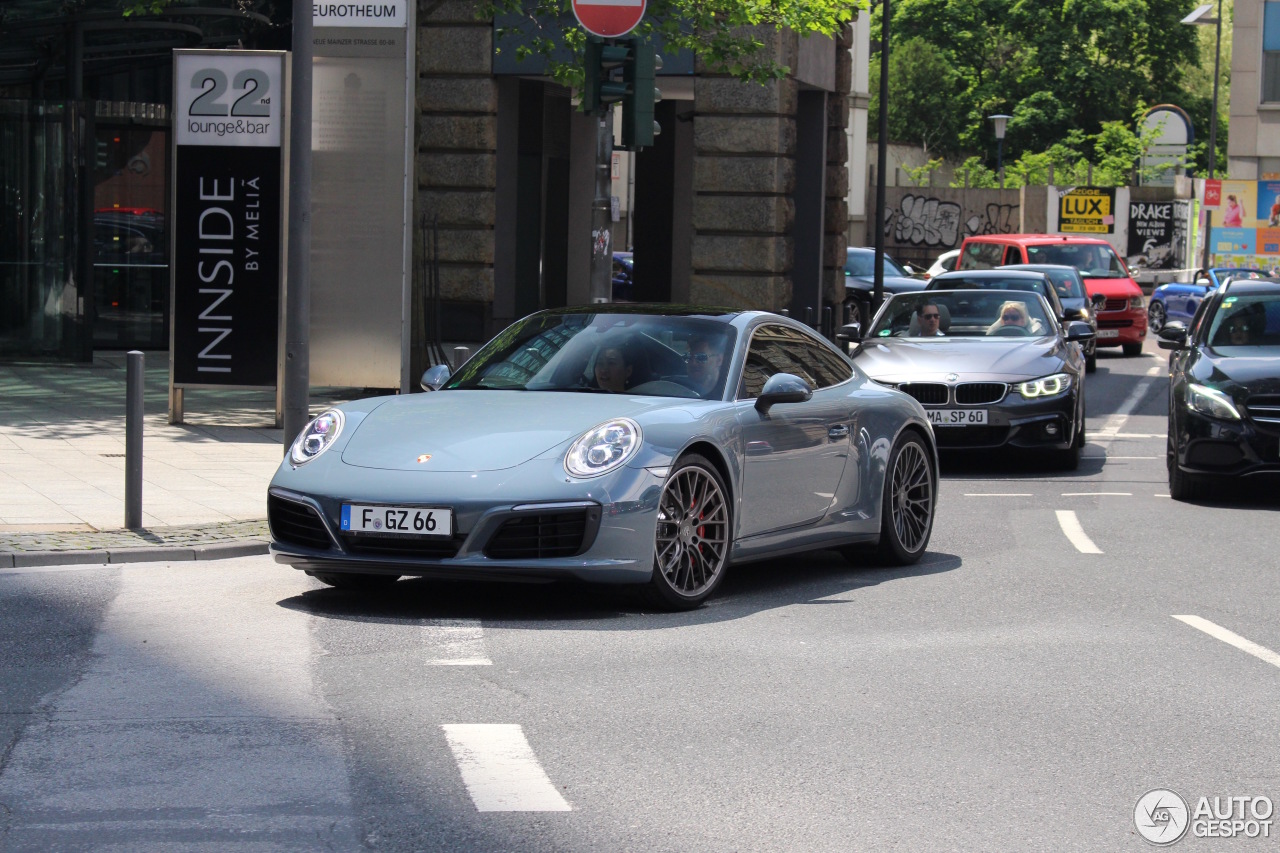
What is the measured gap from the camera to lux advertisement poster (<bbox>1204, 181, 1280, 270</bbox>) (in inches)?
1869

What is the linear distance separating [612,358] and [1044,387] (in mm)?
6684

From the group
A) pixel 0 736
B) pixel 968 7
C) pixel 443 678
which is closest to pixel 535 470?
pixel 443 678

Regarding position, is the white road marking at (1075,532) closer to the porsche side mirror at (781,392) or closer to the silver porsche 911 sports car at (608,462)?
the silver porsche 911 sports car at (608,462)

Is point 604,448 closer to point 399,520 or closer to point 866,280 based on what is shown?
point 399,520

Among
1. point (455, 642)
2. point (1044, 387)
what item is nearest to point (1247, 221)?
point (1044, 387)

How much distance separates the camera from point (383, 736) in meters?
5.48

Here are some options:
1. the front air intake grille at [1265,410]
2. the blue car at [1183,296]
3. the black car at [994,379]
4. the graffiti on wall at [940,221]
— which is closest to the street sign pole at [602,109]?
the black car at [994,379]

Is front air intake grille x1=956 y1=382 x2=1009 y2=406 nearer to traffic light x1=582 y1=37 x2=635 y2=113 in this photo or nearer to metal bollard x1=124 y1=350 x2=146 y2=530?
traffic light x1=582 y1=37 x2=635 y2=113

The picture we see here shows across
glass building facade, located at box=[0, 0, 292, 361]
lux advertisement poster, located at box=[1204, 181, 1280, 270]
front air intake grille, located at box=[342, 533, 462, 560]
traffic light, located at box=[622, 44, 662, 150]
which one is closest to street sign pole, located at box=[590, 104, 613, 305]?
traffic light, located at box=[622, 44, 662, 150]

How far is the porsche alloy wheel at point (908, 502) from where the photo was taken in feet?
31.4

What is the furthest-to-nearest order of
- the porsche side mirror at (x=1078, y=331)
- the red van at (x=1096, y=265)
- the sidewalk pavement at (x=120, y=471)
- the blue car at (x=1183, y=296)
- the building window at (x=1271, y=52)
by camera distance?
1. the building window at (x=1271, y=52)
2. the blue car at (x=1183, y=296)
3. the red van at (x=1096, y=265)
4. the porsche side mirror at (x=1078, y=331)
5. the sidewalk pavement at (x=120, y=471)

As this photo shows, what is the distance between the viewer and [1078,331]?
15461mm

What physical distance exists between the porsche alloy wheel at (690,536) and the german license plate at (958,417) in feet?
21.3

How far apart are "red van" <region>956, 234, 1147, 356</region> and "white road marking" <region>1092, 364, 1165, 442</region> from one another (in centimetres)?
315
